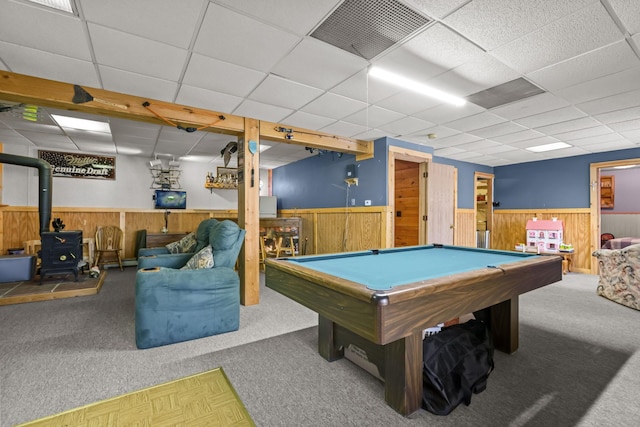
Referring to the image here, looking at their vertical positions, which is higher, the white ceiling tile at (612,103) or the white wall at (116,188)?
the white ceiling tile at (612,103)

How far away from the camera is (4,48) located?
2.38 m

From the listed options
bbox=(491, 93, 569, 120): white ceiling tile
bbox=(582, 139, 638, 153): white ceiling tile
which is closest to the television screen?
bbox=(491, 93, 569, 120): white ceiling tile

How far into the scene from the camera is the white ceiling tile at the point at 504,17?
6.12 ft

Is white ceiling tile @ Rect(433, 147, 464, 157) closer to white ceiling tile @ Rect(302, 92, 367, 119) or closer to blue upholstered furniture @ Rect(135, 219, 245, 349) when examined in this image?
white ceiling tile @ Rect(302, 92, 367, 119)

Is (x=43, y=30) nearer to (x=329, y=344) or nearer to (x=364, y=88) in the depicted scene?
(x=364, y=88)

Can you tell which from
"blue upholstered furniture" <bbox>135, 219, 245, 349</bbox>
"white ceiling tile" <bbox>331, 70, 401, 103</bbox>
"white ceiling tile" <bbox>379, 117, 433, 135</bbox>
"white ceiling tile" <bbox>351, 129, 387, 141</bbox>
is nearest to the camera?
"blue upholstered furniture" <bbox>135, 219, 245, 349</bbox>

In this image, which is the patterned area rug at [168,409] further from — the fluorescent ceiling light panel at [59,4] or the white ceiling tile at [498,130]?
the white ceiling tile at [498,130]

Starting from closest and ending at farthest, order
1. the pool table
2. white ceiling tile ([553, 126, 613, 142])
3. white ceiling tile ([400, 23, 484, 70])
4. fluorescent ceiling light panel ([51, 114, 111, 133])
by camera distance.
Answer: the pool table
white ceiling tile ([400, 23, 484, 70])
fluorescent ceiling light panel ([51, 114, 111, 133])
white ceiling tile ([553, 126, 613, 142])

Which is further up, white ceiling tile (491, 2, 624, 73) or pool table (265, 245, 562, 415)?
white ceiling tile (491, 2, 624, 73)

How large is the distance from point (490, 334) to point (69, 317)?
14.5ft

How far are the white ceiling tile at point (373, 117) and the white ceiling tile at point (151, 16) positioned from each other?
7.42 feet

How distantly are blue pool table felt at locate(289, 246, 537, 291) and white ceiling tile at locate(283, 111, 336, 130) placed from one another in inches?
84.4

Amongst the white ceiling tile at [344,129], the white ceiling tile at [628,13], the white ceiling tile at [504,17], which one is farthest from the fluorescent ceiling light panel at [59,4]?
the white ceiling tile at [628,13]

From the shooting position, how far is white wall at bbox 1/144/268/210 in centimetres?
584
